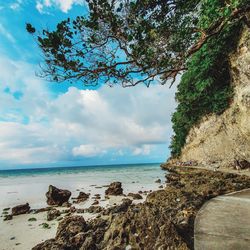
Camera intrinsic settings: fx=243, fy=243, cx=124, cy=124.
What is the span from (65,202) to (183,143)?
Result: 20148 millimetres

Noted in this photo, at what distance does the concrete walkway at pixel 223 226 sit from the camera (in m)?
3.49

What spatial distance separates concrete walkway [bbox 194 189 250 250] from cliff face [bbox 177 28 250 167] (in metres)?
10.7

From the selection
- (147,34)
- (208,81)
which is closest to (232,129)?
(208,81)

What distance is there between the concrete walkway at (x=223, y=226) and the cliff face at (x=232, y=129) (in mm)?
10742

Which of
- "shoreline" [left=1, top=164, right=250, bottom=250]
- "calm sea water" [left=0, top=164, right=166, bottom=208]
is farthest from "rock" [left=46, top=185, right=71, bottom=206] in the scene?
"shoreline" [left=1, top=164, right=250, bottom=250]

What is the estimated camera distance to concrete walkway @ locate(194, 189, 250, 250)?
3.49 m

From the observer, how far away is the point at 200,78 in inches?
786

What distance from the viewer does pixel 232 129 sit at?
735 inches

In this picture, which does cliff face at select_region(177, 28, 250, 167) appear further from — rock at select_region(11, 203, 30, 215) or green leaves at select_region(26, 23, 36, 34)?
rock at select_region(11, 203, 30, 215)

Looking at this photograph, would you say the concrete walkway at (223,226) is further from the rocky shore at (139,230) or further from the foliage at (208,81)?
the foliage at (208,81)

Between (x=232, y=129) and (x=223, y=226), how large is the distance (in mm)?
15884

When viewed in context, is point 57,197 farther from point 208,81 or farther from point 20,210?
point 208,81

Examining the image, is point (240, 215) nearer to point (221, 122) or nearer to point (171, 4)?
point (171, 4)

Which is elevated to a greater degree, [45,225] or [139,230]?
[139,230]
